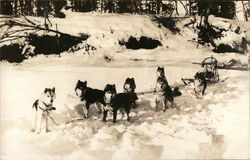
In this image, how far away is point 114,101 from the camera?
5.80 ft

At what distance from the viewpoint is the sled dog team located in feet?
5.74

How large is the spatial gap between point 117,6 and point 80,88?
39 centimetres

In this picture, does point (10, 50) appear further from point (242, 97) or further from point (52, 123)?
point (242, 97)

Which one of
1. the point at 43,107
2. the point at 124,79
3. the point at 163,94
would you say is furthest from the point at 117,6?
the point at 43,107

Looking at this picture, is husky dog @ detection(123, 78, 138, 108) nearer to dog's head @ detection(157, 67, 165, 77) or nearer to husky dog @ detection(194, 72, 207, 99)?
dog's head @ detection(157, 67, 165, 77)

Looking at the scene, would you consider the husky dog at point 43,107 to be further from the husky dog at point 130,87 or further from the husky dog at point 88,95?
the husky dog at point 130,87

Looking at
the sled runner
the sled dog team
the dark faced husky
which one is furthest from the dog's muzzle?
the sled runner

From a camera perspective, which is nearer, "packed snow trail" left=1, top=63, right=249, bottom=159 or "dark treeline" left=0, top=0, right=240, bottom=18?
"packed snow trail" left=1, top=63, right=249, bottom=159

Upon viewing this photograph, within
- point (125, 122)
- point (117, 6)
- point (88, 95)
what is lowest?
point (125, 122)

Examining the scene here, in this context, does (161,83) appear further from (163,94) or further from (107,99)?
(107,99)

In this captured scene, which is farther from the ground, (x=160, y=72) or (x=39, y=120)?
(x=160, y=72)

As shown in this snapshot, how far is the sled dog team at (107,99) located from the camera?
1751 mm

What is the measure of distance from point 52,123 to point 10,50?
1.16ft

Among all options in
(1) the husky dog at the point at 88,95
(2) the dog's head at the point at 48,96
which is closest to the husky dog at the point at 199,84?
(1) the husky dog at the point at 88,95
